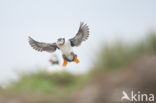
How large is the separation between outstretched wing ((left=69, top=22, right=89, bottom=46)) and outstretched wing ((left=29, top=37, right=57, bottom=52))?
0.27 meters

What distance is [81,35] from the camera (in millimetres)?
5336

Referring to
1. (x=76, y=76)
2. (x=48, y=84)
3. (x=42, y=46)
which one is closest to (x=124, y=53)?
(x=76, y=76)

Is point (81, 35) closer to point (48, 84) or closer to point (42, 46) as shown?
point (42, 46)

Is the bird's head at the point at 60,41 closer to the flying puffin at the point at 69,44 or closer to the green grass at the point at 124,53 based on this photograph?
the flying puffin at the point at 69,44

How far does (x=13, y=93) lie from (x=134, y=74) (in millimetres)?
1976

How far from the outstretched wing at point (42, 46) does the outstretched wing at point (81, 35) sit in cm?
27

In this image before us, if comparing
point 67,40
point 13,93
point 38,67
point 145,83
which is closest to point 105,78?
point 145,83

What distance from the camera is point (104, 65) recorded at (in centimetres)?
443

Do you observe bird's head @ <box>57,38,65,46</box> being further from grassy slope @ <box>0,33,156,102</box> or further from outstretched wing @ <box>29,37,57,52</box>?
grassy slope @ <box>0,33,156,102</box>

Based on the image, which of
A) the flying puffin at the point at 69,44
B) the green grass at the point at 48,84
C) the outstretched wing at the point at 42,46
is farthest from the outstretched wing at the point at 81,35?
the green grass at the point at 48,84

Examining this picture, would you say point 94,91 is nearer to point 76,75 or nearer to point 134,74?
point 134,74

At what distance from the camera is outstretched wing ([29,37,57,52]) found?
17.8ft

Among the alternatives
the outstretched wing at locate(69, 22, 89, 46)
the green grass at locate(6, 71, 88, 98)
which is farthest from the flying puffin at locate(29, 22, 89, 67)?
the green grass at locate(6, 71, 88, 98)

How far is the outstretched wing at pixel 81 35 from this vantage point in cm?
528
